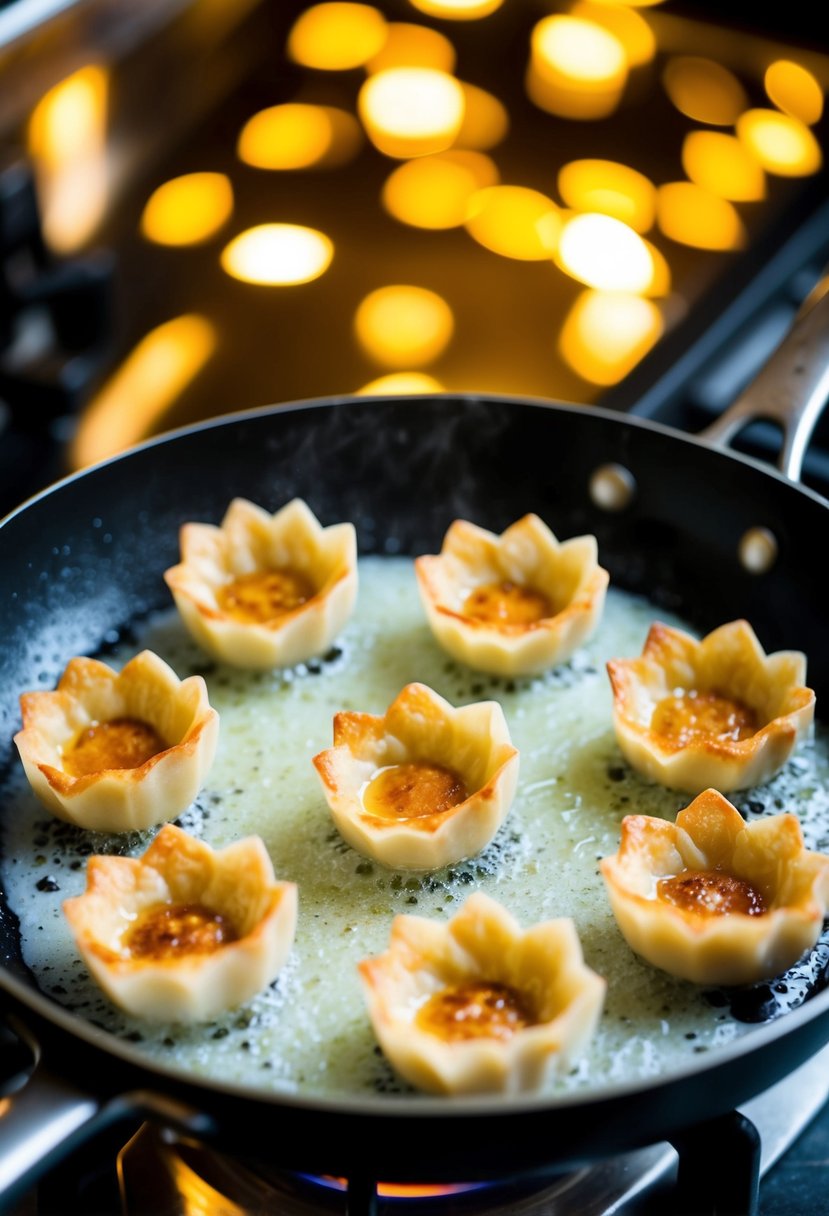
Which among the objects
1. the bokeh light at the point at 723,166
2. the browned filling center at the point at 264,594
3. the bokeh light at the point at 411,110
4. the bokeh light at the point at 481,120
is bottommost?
the bokeh light at the point at 723,166

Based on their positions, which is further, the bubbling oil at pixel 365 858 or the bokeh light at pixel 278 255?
the bokeh light at pixel 278 255

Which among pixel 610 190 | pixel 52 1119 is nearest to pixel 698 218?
pixel 610 190

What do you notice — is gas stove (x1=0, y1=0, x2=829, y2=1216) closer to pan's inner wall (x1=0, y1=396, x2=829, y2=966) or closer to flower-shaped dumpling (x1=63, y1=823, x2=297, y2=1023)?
pan's inner wall (x1=0, y1=396, x2=829, y2=966)

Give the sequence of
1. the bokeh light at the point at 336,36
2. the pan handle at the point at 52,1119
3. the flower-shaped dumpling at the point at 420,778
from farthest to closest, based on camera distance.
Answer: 1. the bokeh light at the point at 336,36
2. the flower-shaped dumpling at the point at 420,778
3. the pan handle at the point at 52,1119

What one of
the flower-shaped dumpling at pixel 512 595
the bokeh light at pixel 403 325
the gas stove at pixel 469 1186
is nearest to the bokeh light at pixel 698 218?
the bokeh light at pixel 403 325

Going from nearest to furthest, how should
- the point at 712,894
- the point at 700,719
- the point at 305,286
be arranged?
the point at 712,894
the point at 700,719
the point at 305,286

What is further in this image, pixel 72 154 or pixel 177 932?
pixel 72 154

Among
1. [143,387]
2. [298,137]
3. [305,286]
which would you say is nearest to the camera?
[143,387]

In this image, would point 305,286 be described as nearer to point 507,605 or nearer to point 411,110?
point 411,110

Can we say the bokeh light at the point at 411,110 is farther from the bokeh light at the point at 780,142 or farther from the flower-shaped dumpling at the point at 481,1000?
the flower-shaped dumpling at the point at 481,1000
